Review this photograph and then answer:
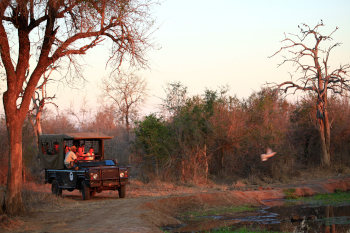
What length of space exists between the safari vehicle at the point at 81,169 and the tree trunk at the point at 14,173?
2719 millimetres

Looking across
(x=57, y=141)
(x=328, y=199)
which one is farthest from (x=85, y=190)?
(x=328, y=199)

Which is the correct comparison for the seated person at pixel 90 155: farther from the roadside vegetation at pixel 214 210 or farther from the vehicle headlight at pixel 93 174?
the roadside vegetation at pixel 214 210

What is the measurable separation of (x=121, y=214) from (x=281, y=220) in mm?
5234

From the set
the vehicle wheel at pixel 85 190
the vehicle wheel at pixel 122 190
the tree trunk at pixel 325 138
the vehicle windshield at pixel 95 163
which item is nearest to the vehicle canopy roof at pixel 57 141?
the vehicle windshield at pixel 95 163

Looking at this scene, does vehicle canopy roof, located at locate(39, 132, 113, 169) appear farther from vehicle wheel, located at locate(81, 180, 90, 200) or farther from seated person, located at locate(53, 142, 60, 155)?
vehicle wheel, located at locate(81, 180, 90, 200)

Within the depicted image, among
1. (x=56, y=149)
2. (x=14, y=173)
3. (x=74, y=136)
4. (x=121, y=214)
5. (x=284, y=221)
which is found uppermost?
(x=74, y=136)

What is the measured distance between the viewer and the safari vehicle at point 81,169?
40.7 ft

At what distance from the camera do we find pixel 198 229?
9.88 m

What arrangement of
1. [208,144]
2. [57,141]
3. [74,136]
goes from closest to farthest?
[74,136]
[57,141]
[208,144]

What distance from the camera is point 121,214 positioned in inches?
386

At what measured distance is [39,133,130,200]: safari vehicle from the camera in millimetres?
12398

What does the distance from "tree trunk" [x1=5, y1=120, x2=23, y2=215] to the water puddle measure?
4.33 metres

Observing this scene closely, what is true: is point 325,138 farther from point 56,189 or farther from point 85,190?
point 56,189

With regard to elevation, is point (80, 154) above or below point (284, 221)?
above
